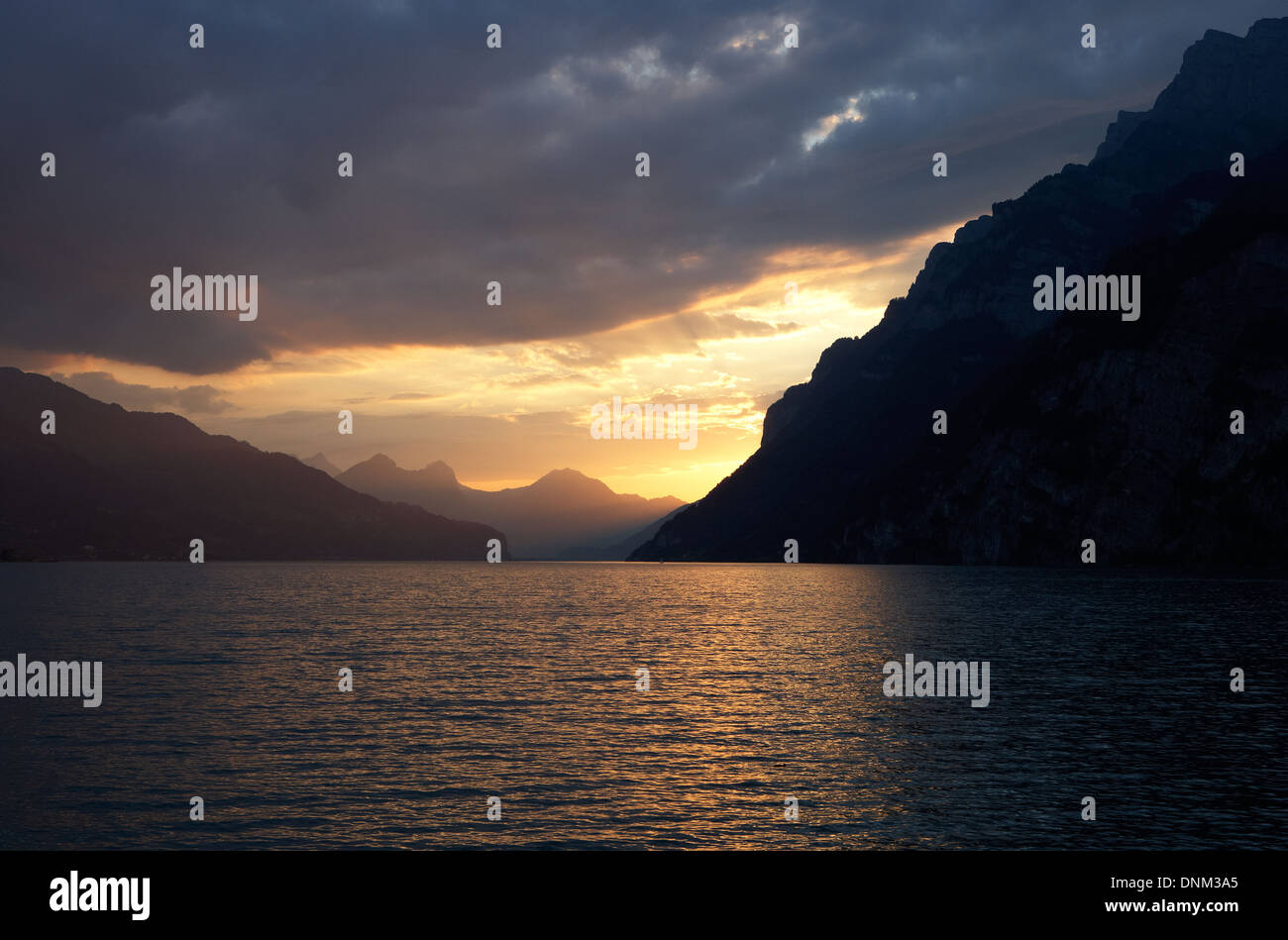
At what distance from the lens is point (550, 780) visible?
3434 centimetres

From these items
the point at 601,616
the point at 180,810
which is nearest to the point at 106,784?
the point at 180,810

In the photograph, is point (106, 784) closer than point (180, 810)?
No

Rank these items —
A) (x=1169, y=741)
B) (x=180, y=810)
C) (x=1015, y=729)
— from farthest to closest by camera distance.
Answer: (x=1015, y=729) < (x=1169, y=741) < (x=180, y=810)

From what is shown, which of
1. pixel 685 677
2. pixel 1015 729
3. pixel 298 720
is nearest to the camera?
pixel 1015 729

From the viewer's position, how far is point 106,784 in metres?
34.1

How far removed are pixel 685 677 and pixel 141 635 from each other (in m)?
63.6

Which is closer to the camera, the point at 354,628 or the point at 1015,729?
the point at 1015,729

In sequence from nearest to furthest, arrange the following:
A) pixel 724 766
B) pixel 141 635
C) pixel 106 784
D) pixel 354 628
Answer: pixel 106 784
pixel 724 766
pixel 141 635
pixel 354 628
